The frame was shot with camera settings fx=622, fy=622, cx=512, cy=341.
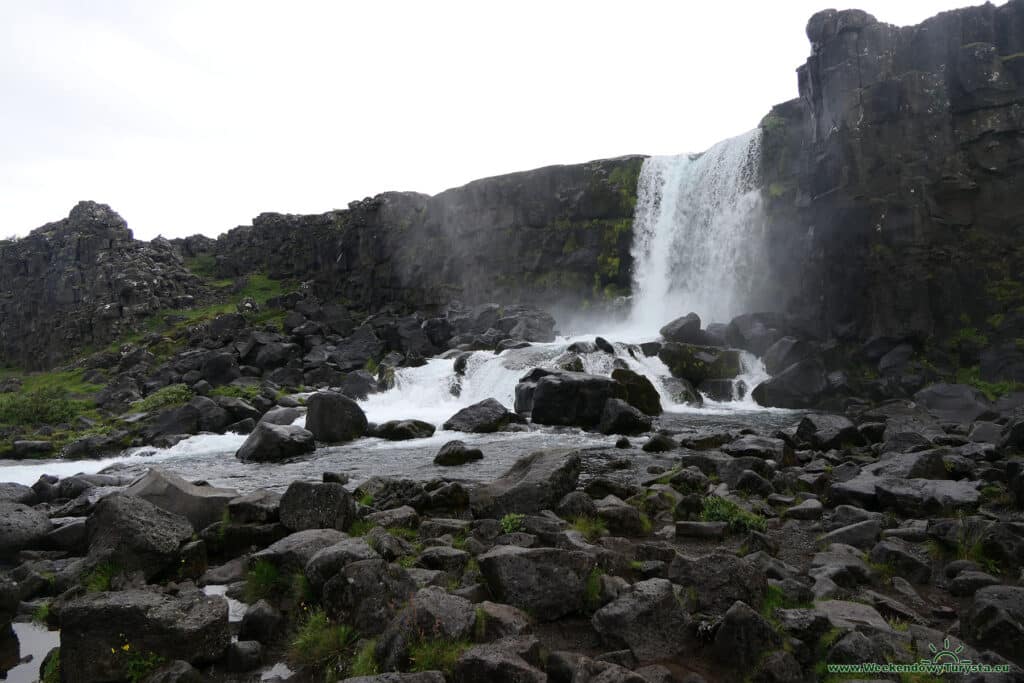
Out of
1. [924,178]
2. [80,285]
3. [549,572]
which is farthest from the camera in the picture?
[80,285]

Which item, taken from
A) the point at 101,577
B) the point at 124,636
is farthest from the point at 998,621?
the point at 101,577

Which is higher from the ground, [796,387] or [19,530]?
[19,530]

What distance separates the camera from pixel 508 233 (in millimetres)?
61094

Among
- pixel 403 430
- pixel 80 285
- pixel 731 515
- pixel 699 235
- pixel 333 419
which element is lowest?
pixel 403 430

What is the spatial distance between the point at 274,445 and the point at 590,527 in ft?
45.7

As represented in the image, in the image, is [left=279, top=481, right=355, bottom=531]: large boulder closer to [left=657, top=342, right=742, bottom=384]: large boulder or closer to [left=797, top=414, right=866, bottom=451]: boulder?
[left=797, top=414, right=866, bottom=451]: boulder

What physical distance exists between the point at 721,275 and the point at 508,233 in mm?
23779

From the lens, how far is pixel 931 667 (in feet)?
17.0

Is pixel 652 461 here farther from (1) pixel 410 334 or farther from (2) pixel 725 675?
(1) pixel 410 334

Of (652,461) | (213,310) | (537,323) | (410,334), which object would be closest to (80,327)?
(213,310)

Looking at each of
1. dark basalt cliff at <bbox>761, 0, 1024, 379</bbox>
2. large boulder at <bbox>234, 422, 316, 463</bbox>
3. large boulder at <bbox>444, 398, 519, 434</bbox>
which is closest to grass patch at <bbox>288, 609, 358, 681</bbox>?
large boulder at <bbox>234, 422, 316, 463</bbox>

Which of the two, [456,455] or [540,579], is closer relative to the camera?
[540,579]

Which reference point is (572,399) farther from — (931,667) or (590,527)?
(931,667)

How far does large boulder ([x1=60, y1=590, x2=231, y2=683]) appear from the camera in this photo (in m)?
5.93
